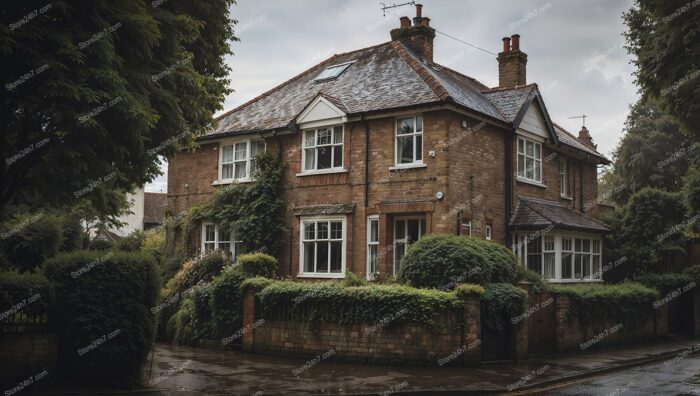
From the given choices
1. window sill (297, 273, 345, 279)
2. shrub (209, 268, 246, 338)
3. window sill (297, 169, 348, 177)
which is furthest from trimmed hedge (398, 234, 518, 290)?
window sill (297, 169, 348, 177)

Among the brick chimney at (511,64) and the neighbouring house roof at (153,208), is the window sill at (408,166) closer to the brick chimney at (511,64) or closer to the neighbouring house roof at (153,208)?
the brick chimney at (511,64)

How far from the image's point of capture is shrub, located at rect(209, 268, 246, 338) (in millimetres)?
17984

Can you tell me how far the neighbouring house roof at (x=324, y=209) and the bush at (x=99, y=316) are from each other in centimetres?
1112

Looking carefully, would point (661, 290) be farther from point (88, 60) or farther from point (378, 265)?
point (88, 60)

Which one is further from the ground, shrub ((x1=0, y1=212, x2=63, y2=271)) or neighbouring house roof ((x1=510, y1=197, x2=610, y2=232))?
neighbouring house roof ((x1=510, y1=197, x2=610, y2=232))

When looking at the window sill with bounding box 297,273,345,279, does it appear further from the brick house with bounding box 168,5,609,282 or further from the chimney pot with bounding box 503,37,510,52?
the chimney pot with bounding box 503,37,510,52

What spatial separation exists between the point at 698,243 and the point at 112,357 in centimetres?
2409

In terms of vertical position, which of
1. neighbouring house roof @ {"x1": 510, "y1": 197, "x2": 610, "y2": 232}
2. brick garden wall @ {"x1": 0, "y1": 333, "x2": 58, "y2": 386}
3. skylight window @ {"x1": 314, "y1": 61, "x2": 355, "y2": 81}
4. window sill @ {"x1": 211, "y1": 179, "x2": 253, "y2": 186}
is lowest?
brick garden wall @ {"x1": 0, "y1": 333, "x2": 58, "y2": 386}

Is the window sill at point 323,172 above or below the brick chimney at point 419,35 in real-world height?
below

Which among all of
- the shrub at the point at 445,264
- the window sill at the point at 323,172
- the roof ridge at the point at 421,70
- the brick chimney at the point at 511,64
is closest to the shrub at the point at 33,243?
the window sill at the point at 323,172

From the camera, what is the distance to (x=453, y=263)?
16.8 meters

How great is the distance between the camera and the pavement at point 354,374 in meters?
12.0

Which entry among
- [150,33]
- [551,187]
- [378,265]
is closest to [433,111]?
[378,265]

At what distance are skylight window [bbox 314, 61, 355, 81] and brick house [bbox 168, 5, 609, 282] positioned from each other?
90 millimetres
